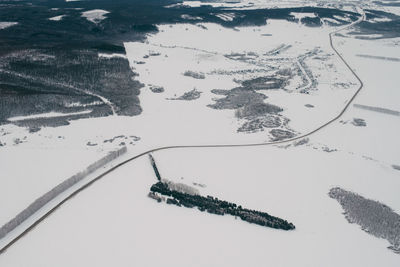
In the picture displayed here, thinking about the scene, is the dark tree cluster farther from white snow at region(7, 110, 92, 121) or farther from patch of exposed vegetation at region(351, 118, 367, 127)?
patch of exposed vegetation at region(351, 118, 367, 127)

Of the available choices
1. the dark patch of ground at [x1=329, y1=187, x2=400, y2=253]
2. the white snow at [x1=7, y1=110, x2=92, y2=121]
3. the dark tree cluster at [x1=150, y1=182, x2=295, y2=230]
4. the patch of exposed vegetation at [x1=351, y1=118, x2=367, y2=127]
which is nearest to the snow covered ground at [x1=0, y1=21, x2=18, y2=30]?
the white snow at [x1=7, y1=110, x2=92, y2=121]

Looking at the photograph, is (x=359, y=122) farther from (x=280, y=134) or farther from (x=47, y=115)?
(x=47, y=115)

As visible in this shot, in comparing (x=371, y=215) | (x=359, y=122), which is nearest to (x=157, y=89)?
(x=359, y=122)

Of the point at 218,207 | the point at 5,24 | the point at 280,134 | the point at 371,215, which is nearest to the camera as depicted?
the point at 218,207

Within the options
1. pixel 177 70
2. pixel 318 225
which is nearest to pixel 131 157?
pixel 318 225

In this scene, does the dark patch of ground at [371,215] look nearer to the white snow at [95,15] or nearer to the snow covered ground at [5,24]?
the white snow at [95,15]

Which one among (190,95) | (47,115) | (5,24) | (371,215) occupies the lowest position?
(371,215)

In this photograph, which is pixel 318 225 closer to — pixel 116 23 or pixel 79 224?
pixel 79 224
